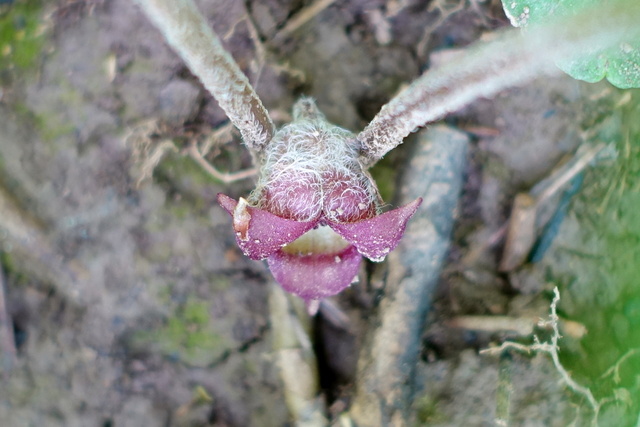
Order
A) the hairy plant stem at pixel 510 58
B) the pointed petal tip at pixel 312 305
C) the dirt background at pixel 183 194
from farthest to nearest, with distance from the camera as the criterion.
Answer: the dirt background at pixel 183 194
the pointed petal tip at pixel 312 305
the hairy plant stem at pixel 510 58

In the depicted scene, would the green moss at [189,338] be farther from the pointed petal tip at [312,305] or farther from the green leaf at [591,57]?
the green leaf at [591,57]

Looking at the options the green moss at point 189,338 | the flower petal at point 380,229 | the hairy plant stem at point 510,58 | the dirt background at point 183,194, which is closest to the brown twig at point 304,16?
the dirt background at point 183,194

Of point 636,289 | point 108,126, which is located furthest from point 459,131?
point 108,126

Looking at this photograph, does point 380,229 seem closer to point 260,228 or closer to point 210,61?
point 260,228

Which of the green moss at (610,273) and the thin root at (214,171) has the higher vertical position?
the thin root at (214,171)

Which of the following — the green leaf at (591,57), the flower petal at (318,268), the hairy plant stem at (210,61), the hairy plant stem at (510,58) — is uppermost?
the hairy plant stem at (210,61)

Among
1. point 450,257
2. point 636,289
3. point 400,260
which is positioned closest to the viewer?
point 636,289

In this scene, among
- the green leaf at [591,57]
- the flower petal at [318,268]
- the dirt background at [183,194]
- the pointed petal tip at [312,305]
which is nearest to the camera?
the green leaf at [591,57]

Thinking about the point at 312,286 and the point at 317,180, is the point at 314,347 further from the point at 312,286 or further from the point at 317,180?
the point at 317,180
